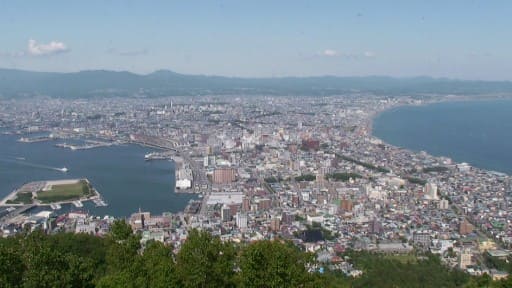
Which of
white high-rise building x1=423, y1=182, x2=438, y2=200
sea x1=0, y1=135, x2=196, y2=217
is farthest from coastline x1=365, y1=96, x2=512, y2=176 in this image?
sea x1=0, y1=135, x2=196, y2=217

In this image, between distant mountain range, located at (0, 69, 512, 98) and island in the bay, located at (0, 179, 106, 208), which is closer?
island in the bay, located at (0, 179, 106, 208)

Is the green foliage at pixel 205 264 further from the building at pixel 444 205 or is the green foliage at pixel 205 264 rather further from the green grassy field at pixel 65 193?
the green grassy field at pixel 65 193

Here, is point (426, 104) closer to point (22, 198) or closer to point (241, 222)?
point (241, 222)

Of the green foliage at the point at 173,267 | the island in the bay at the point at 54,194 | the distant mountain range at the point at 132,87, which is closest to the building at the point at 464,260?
the green foliage at the point at 173,267

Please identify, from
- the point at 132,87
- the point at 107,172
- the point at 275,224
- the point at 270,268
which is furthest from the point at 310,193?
the point at 132,87

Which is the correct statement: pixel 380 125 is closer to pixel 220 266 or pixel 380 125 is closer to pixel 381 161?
pixel 381 161

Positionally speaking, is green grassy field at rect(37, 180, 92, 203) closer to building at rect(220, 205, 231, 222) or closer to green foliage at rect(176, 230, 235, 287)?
building at rect(220, 205, 231, 222)
